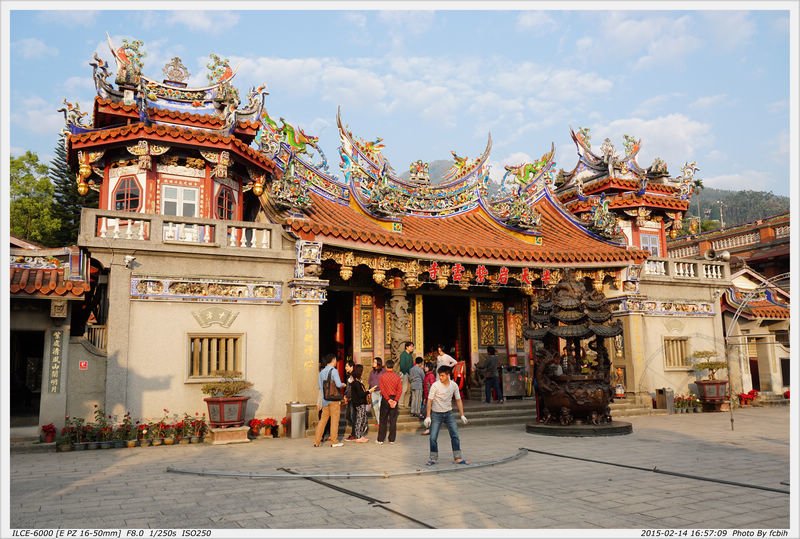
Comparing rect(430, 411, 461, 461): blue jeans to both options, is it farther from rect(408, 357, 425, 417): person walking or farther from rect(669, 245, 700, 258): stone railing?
rect(669, 245, 700, 258): stone railing

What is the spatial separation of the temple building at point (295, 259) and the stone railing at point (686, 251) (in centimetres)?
1085

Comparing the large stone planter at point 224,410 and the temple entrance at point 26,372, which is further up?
the temple entrance at point 26,372

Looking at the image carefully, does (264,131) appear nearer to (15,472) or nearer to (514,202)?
(514,202)

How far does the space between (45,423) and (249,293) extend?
429 centimetres

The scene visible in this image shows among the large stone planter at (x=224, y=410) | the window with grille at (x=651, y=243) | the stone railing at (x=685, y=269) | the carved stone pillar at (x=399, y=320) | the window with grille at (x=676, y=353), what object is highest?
the window with grille at (x=651, y=243)

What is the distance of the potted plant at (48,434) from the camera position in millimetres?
11141

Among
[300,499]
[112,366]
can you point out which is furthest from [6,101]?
[112,366]

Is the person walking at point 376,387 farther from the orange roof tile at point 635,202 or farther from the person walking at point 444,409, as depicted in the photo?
the orange roof tile at point 635,202

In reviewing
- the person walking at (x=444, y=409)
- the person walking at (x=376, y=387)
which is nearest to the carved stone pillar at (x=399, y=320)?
the person walking at (x=376, y=387)

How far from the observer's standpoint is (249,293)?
13.3 metres

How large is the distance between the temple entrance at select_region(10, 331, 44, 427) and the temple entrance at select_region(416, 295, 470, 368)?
1033 cm

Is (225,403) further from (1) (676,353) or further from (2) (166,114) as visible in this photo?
(1) (676,353)

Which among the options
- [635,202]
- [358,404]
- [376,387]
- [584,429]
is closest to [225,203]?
[376,387]

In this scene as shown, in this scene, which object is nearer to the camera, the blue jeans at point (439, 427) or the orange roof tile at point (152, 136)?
the blue jeans at point (439, 427)
